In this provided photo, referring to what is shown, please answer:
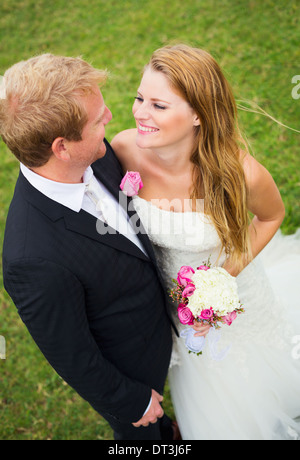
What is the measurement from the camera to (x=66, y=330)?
7.11 ft

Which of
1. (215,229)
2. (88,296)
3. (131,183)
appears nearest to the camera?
(88,296)

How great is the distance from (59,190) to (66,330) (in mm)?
768

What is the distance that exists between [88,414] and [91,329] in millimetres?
2123

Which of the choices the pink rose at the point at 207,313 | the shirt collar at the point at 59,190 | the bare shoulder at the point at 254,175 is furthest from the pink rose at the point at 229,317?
the shirt collar at the point at 59,190

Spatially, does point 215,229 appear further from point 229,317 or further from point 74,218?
point 74,218

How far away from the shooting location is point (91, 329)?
8.25 ft

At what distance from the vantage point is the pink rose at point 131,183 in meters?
2.71

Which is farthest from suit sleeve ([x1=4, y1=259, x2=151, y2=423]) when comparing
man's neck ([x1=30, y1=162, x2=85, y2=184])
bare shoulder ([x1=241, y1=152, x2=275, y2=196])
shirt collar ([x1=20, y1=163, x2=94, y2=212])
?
bare shoulder ([x1=241, y1=152, x2=275, y2=196])

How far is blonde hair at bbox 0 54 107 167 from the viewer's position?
6.39 ft

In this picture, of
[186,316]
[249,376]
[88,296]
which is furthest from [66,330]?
[249,376]

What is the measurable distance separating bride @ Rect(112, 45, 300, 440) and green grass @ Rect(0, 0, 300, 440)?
3.01 ft
